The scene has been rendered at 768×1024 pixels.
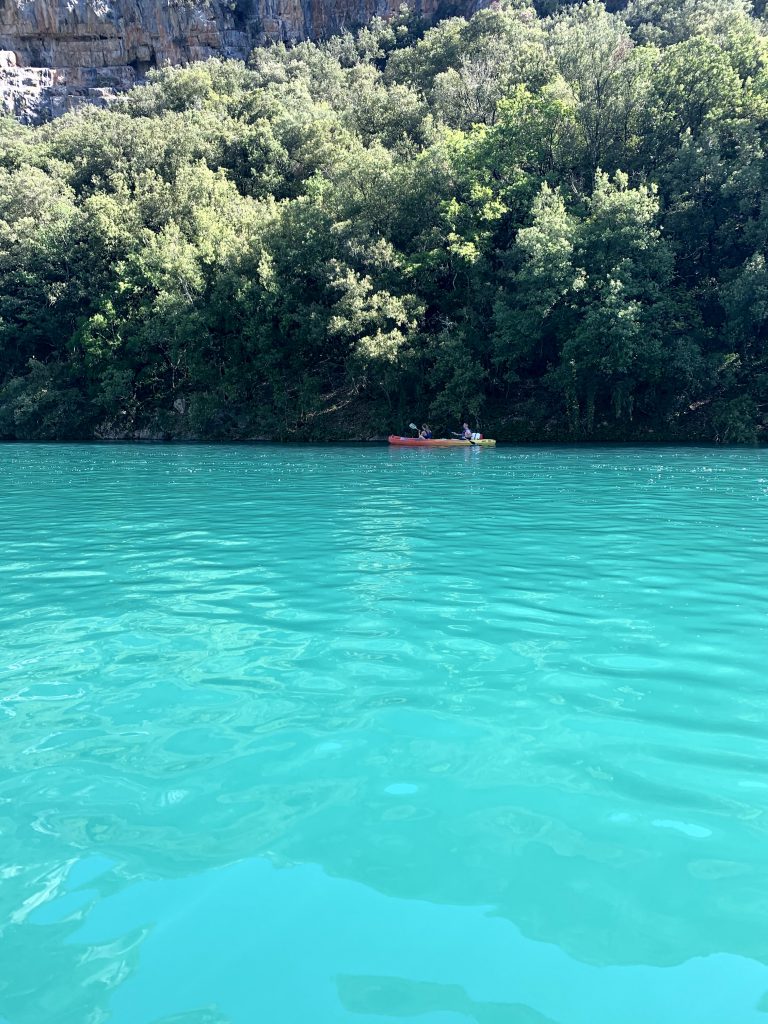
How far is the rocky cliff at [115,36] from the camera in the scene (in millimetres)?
90438

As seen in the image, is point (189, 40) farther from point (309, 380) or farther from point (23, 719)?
point (23, 719)

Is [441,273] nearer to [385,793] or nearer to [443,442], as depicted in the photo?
[443,442]

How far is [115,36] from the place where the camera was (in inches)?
3649

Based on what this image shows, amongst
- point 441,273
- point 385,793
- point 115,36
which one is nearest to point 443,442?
point 441,273

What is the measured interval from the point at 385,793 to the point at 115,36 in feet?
372

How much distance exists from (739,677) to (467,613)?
102 inches

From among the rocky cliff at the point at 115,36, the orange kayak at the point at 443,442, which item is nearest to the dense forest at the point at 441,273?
the orange kayak at the point at 443,442

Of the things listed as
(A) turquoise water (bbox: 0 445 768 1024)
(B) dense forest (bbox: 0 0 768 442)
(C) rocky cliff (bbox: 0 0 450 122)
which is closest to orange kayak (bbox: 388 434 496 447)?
(B) dense forest (bbox: 0 0 768 442)

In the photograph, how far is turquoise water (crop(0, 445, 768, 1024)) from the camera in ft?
8.83

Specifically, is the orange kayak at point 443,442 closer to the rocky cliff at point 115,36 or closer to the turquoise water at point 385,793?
the turquoise water at point 385,793

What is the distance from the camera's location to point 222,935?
2.93 m

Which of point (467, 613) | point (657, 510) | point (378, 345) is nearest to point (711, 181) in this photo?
point (378, 345)

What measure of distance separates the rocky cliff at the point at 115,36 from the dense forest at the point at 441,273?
4751cm

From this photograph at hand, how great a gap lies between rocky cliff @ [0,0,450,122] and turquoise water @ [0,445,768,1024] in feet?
341
